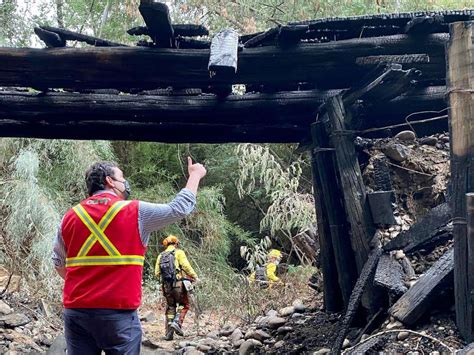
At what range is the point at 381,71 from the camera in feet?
18.0

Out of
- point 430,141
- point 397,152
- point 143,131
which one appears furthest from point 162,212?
point 430,141

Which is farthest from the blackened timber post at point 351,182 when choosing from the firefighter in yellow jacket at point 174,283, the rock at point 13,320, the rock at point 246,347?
the rock at point 13,320

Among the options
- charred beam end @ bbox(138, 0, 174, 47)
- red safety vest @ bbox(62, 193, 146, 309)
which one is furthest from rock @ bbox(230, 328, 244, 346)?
red safety vest @ bbox(62, 193, 146, 309)

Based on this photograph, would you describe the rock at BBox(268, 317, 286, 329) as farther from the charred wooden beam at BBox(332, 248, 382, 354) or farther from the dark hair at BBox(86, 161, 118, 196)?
the dark hair at BBox(86, 161, 118, 196)

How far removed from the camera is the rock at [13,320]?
9.36m

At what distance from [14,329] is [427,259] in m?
6.46

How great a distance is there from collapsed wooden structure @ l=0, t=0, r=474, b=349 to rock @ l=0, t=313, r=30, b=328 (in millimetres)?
3938

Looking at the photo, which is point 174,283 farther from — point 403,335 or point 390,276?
point 403,335

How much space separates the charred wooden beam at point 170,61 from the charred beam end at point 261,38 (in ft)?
0.20

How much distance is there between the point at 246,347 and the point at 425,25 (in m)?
3.86

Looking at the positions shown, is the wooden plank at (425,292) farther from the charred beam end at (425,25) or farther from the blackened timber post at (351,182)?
the charred beam end at (425,25)

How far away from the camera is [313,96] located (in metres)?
6.13

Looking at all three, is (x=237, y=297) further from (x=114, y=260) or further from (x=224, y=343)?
(x=114, y=260)

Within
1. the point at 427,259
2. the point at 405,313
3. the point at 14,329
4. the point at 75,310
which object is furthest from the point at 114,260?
the point at 14,329
